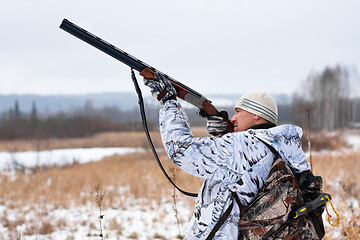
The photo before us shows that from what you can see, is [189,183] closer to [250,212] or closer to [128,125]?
[250,212]

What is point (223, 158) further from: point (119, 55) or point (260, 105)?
point (119, 55)

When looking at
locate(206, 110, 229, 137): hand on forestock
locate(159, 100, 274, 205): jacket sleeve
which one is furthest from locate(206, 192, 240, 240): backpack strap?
locate(206, 110, 229, 137): hand on forestock

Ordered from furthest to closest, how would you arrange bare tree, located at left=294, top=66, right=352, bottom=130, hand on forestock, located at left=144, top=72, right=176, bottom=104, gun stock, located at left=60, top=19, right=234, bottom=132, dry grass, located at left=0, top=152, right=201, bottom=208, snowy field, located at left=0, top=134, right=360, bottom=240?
bare tree, located at left=294, top=66, right=352, bottom=130
dry grass, located at left=0, top=152, right=201, bottom=208
snowy field, located at left=0, top=134, right=360, bottom=240
gun stock, located at left=60, top=19, right=234, bottom=132
hand on forestock, located at left=144, top=72, right=176, bottom=104

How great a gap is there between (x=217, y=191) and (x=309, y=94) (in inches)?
2241

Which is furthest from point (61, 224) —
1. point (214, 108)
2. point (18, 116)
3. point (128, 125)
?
point (18, 116)

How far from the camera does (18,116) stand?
1103 inches

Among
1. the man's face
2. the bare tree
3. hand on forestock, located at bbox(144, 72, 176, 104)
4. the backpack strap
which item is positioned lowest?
the backpack strap

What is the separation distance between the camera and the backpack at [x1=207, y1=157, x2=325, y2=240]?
1798 millimetres

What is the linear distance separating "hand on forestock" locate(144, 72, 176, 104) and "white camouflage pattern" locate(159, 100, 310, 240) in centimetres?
7

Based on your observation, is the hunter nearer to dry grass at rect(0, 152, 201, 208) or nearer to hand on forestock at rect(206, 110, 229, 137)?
hand on forestock at rect(206, 110, 229, 137)

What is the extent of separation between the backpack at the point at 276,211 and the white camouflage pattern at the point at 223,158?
0.12 ft

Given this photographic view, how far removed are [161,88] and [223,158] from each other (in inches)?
23.1

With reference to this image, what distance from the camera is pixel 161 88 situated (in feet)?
6.59

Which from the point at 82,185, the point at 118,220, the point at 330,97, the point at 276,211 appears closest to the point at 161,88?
the point at 276,211
